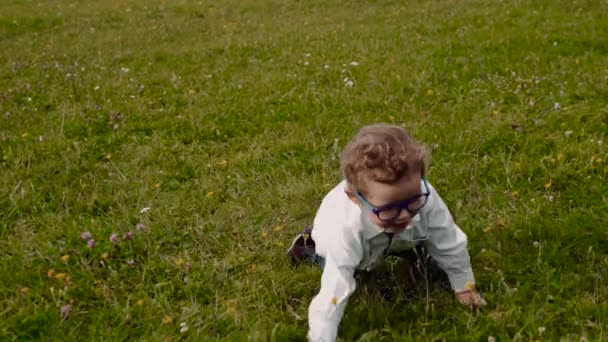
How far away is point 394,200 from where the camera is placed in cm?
314

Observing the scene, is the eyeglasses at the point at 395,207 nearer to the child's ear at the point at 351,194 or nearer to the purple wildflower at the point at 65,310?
the child's ear at the point at 351,194

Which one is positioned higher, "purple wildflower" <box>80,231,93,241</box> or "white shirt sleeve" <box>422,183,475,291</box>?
"white shirt sleeve" <box>422,183,475,291</box>

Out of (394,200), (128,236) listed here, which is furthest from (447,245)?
(128,236)

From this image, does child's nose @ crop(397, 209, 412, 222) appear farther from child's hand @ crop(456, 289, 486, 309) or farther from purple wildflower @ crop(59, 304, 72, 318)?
purple wildflower @ crop(59, 304, 72, 318)

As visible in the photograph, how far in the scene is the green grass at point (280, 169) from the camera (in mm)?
3830

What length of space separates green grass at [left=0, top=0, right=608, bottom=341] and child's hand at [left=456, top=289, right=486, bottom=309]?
6cm

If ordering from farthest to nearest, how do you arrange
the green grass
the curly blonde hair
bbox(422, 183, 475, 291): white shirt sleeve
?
1. the green grass
2. bbox(422, 183, 475, 291): white shirt sleeve
3. the curly blonde hair

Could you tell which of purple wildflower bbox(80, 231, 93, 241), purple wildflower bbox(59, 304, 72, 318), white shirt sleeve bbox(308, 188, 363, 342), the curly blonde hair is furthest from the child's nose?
purple wildflower bbox(80, 231, 93, 241)

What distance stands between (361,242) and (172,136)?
12.8 feet

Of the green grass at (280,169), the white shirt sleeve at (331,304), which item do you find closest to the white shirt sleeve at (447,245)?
the green grass at (280,169)

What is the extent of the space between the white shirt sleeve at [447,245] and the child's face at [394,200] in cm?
35

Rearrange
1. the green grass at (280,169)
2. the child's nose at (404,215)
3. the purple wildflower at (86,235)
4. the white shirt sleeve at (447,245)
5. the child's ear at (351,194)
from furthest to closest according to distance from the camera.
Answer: the purple wildflower at (86,235) < the green grass at (280,169) < the white shirt sleeve at (447,245) < the child's ear at (351,194) < the child's nose at (404,215)

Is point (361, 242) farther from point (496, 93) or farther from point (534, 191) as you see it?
point (496, 93)

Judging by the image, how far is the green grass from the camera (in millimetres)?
3830
